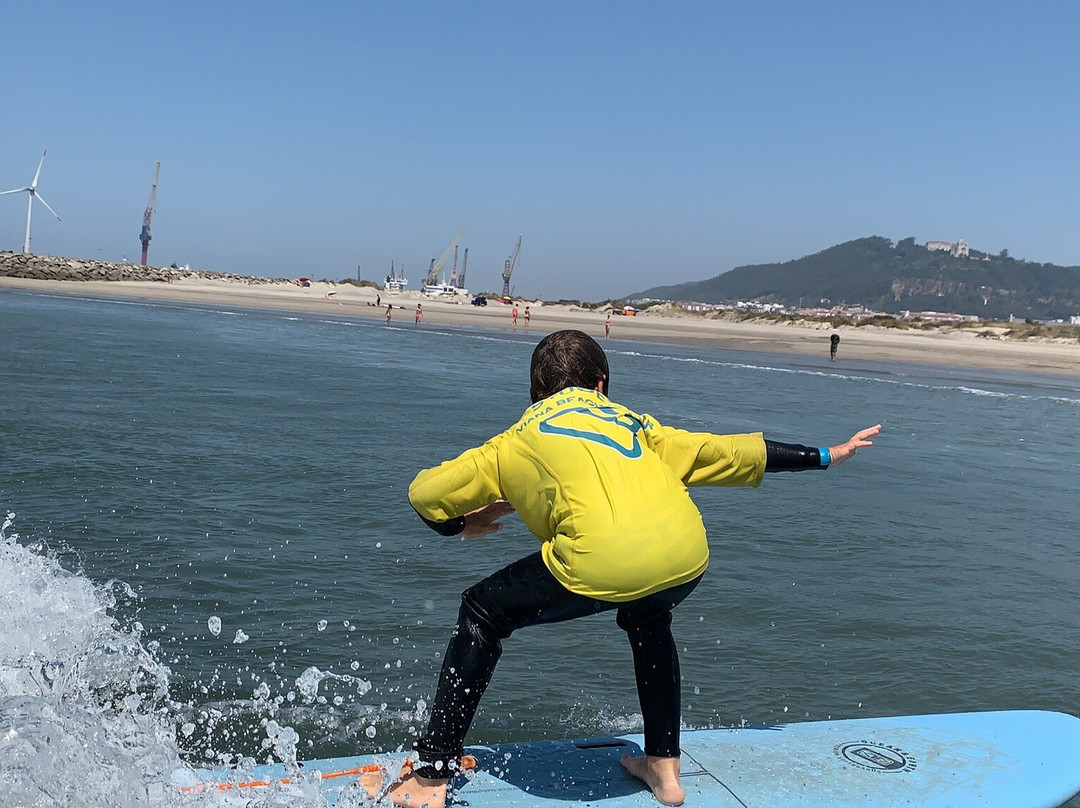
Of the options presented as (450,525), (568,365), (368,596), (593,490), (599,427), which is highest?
(568,365)

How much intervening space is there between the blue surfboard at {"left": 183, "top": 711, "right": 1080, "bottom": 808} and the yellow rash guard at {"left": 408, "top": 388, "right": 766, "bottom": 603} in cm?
97

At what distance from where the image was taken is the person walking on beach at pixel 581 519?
9.08ft

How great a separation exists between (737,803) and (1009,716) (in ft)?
5.78

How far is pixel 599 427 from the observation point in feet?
9.31

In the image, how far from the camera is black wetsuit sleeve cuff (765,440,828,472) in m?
3.10

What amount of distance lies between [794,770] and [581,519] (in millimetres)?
1630

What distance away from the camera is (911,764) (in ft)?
12.6

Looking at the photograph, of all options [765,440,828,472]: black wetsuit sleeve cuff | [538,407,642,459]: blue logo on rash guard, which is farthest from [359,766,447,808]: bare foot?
[765,440,828,472]: black wetsuit sleeve cuff

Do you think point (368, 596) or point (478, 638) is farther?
point (368, 596)

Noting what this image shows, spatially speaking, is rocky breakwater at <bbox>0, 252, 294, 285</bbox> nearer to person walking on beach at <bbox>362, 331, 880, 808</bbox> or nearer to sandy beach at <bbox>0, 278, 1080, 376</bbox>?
sandy beach at <bbox>0, 278, 1080, 376</bbox>

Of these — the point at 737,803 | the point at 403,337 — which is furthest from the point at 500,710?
the point at 403,337

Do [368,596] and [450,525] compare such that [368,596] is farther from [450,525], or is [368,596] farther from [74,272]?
[74,272]

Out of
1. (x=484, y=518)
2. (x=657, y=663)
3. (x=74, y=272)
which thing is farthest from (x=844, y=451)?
(x=74, y=272)

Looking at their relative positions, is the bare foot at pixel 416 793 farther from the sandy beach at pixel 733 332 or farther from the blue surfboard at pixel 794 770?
the sandy beach at pixel 733 332
